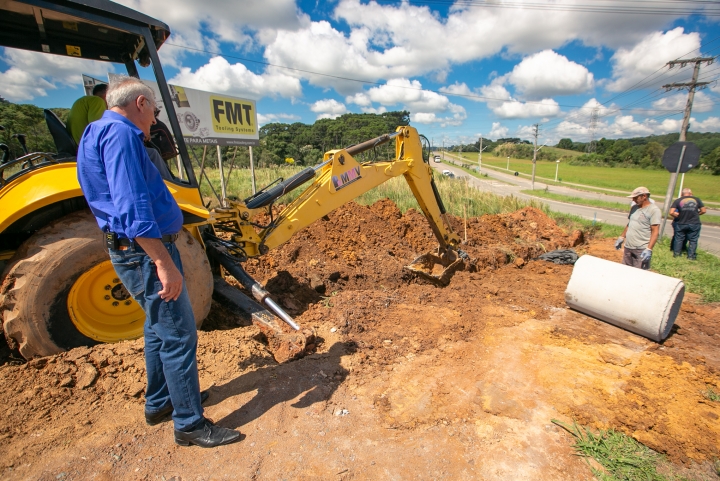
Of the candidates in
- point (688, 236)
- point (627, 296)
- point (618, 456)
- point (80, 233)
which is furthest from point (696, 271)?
point (80, 233)

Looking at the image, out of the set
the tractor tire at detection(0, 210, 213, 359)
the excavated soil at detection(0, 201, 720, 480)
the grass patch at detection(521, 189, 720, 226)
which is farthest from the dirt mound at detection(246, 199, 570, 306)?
the grass patch at detection(521, 189, 720, 226)

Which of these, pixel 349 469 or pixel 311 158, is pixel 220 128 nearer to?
pixel 349 469

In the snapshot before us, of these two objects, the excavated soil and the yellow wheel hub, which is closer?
the excavated soil

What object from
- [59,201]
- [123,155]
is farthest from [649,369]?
[59,201]

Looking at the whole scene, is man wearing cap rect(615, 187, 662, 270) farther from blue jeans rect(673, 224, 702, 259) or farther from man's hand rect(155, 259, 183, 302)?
man's hand rect(155, 259, 183, 302)

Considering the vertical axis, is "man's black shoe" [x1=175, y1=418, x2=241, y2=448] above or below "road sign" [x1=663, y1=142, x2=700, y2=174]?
below

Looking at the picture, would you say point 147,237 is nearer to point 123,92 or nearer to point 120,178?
point 120,178

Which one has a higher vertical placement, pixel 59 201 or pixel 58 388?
pixel 59 201

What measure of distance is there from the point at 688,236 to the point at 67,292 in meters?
11.4

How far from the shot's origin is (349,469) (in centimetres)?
220

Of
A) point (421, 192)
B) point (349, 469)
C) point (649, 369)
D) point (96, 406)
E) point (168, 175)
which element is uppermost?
point (168, 175)

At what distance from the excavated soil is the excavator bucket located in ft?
2.56

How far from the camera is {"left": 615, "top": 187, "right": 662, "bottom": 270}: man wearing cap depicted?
199 inches

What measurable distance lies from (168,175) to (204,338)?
151 centimetres
